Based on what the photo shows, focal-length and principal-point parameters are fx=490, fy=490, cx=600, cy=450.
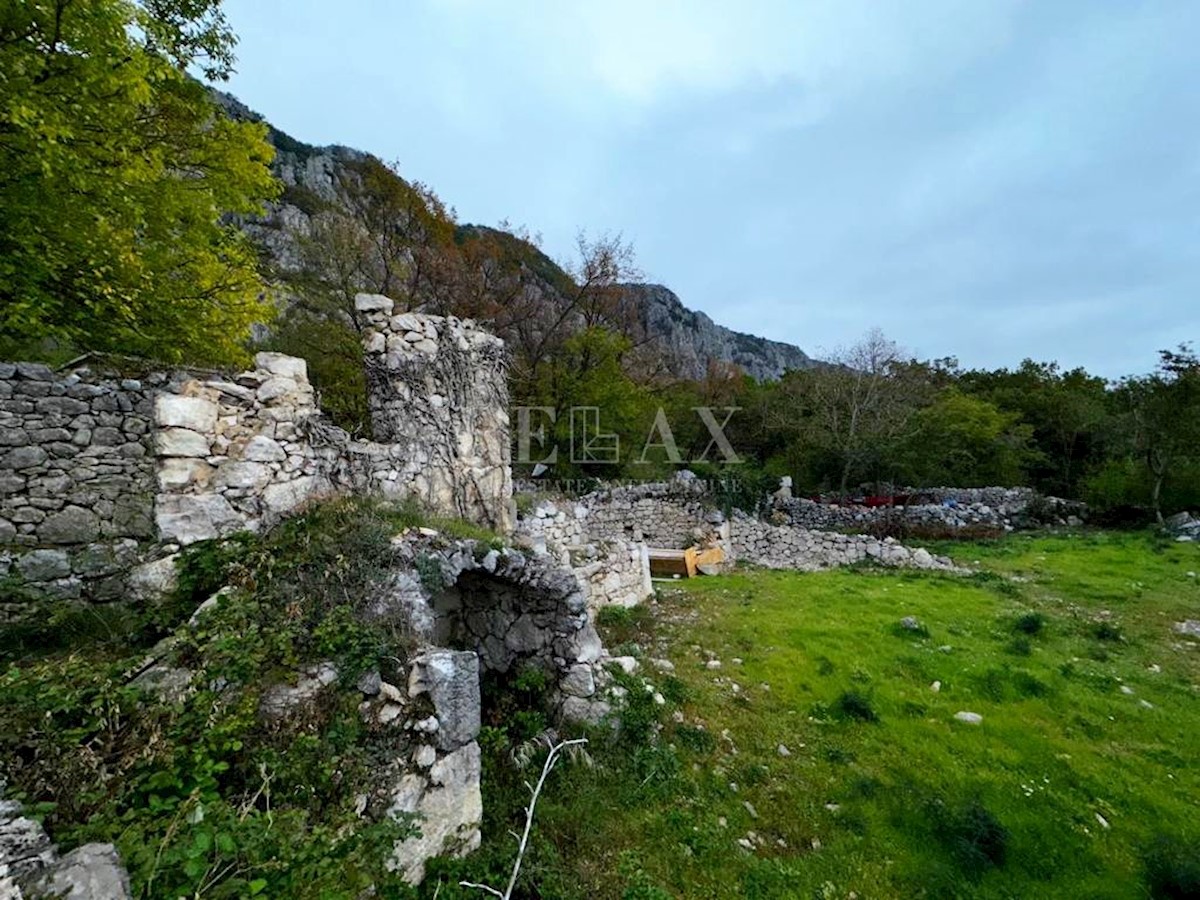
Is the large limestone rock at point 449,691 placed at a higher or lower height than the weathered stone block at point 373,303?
lower

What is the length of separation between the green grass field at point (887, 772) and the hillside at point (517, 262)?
9946 millimetres

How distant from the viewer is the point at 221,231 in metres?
6.91

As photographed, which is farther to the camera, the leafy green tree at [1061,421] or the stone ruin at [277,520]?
the leafy green tree at [1061,421]

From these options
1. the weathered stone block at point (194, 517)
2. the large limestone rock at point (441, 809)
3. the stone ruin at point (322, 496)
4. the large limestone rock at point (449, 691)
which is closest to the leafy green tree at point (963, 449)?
the stone ruin at point (322, 496)

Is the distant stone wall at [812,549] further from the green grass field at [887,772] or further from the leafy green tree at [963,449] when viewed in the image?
the leafy green tree at [963,449]

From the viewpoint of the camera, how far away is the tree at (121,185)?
4.51 m

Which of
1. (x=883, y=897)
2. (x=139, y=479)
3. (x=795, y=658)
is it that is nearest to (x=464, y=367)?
(x=139, y=479)

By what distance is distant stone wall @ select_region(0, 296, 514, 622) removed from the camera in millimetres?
3990

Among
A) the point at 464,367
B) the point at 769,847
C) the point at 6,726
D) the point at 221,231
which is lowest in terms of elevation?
the point at 769,847

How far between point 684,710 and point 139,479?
5735 millimetres

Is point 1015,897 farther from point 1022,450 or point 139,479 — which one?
point 1022,450

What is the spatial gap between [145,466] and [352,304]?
423 inches

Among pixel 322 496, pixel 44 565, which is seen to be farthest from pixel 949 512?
pixel 44 565

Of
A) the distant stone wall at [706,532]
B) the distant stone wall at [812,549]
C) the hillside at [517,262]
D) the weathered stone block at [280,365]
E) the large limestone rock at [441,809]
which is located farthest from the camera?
the hillside at [517,262]
